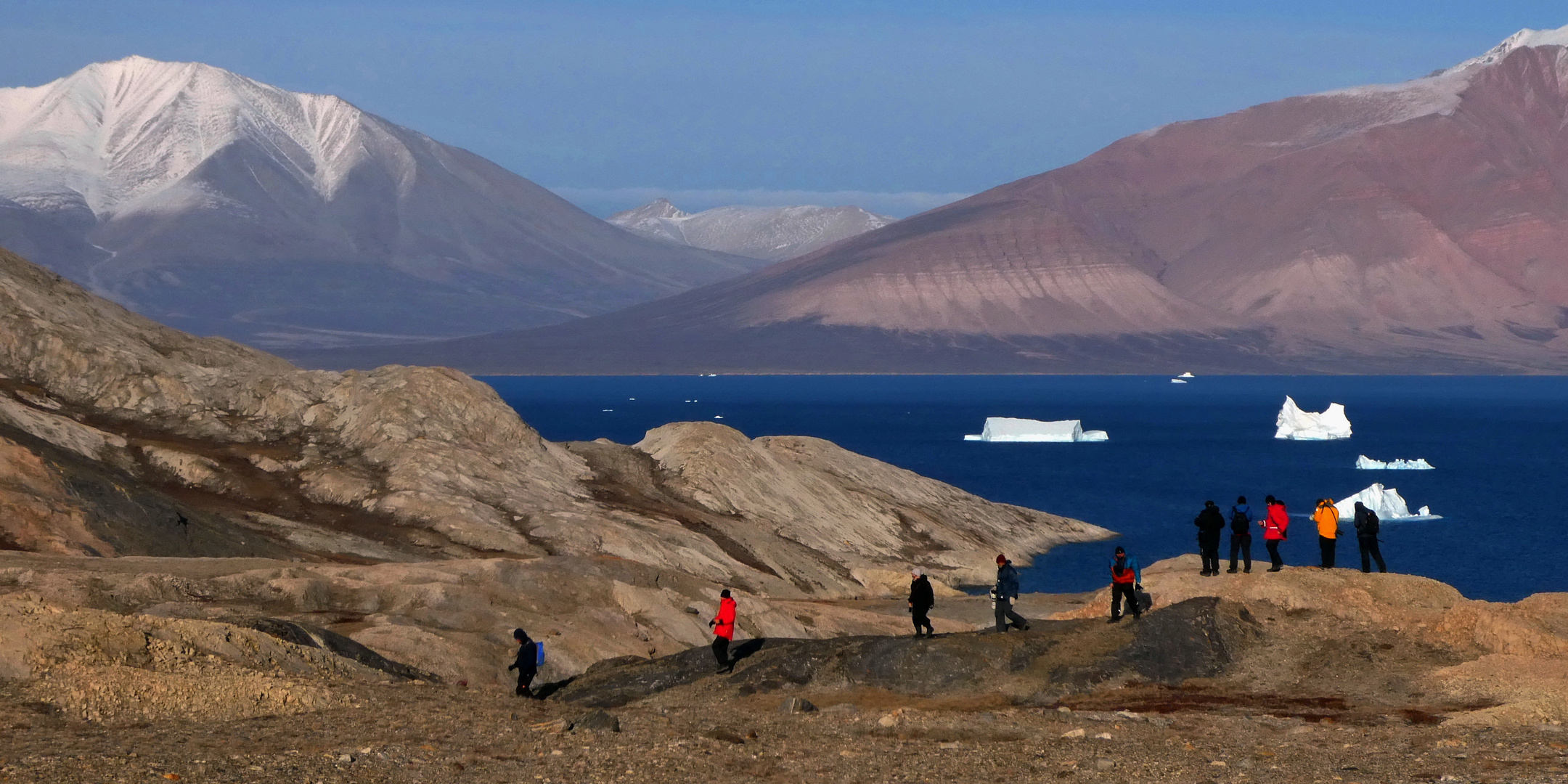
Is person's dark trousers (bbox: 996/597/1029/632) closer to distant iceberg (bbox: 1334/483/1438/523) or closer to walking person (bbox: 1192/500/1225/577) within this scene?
walking person (bbox: 1192/500/1225/577)

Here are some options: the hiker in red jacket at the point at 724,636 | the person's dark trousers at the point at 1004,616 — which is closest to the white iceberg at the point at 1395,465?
the person's dark trousers at the point at 1004,616

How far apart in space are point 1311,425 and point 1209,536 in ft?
526

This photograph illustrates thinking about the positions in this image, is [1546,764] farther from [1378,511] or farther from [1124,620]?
[1378,511]

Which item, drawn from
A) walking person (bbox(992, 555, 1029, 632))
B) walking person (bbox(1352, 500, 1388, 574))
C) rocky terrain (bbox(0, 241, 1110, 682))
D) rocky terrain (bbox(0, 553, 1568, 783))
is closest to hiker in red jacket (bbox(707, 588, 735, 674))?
rocky terrain (bbox(0, 553, 1568, 783))

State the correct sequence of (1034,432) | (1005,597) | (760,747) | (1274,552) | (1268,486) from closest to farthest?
(760,747) < (1005,597) < (1274,552) < (1268,486) < (1034,432)

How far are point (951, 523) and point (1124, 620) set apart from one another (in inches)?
2203

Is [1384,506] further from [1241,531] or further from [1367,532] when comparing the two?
[1241,531]

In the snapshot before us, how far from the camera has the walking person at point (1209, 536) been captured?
114 ft

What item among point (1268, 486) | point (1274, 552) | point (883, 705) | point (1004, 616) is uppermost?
point (1274, 552)

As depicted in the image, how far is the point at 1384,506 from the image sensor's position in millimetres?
103875

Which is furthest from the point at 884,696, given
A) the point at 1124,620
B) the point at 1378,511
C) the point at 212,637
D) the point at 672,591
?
the point at 1378,511

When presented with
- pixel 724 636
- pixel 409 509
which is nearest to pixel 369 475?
pixel 409 509

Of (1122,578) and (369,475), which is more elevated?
(1122,578)

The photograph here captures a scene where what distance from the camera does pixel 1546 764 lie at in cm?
2180
